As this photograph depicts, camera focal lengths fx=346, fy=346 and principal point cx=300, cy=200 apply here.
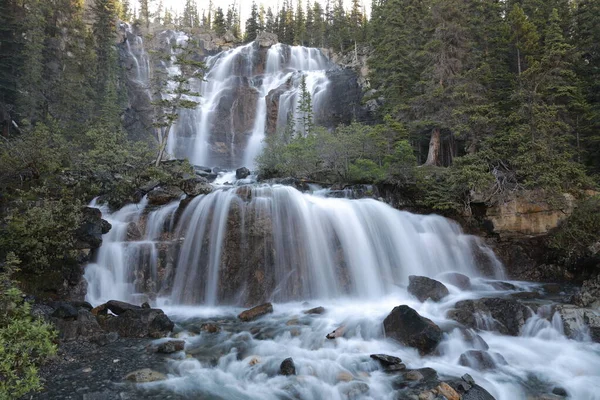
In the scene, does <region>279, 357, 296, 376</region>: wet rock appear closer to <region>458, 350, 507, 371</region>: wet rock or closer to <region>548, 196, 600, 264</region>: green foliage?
<region>458, 350, 507, 371</region>: wet rock

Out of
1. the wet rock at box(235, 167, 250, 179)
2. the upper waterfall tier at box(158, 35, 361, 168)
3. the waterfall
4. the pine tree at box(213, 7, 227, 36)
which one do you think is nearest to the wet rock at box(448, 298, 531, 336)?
the wet rock at box(235, 167, 250, 179)

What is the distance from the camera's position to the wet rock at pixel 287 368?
23.4ft

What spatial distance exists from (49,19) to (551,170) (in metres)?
35.8

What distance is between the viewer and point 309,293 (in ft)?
39.5

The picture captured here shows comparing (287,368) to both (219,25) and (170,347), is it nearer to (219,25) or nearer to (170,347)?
(170,347)

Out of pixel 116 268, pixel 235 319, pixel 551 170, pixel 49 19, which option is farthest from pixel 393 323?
pixel 49 19

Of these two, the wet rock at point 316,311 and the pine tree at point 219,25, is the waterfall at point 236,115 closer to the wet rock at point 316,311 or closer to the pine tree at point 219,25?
the pine tree at point 219,25

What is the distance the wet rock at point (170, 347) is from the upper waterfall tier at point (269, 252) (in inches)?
143

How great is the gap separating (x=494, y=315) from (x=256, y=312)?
661 cm

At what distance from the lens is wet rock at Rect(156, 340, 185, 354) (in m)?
7.88

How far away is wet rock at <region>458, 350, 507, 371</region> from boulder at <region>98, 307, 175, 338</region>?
23.5ft

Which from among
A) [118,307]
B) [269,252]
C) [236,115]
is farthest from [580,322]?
[236,115]

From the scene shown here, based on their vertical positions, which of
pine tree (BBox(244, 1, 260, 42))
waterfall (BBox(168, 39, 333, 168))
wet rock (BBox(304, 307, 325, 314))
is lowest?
wet rock (BBox(304, 307, 325, 314))

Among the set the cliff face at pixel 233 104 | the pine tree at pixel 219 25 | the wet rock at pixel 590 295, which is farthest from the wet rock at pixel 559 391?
the pine tree at pixel 219 25
